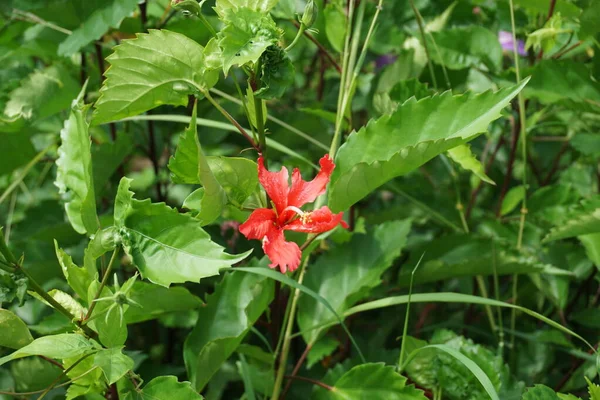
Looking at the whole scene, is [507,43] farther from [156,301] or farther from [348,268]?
[156,301]

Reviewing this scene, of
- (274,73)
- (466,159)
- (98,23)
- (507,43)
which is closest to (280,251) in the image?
(274,73)

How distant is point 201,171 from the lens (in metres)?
0.56

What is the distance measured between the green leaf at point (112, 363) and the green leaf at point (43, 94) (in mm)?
513

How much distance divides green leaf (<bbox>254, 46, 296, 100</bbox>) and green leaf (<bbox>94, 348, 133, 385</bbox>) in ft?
0.84

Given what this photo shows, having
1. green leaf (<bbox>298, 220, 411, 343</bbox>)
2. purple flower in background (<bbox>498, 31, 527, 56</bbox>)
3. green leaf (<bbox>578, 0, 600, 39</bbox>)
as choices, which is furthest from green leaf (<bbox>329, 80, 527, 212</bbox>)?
purple flower in background (<bbox>498, 31, 527, 56</bbox>)

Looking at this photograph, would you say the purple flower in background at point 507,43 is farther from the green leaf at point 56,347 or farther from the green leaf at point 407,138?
the green leaf at point 56,347

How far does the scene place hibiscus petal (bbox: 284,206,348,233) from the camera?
64 centimetres

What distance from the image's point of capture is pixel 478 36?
1.07m

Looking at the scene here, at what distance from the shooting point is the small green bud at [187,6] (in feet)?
1.91

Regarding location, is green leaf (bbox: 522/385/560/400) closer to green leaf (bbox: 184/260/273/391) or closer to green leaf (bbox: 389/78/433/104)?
green leaf (bbox: 184/260/273/391)

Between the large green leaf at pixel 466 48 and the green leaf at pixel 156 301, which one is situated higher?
the large green leaf at pixel 466 48

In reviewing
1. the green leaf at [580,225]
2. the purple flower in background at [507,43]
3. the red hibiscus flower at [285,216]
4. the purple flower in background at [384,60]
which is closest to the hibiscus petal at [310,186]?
the red hibiscus flower at [285,216]

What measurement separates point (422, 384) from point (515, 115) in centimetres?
51

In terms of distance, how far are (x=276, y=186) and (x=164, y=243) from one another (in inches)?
5.1
